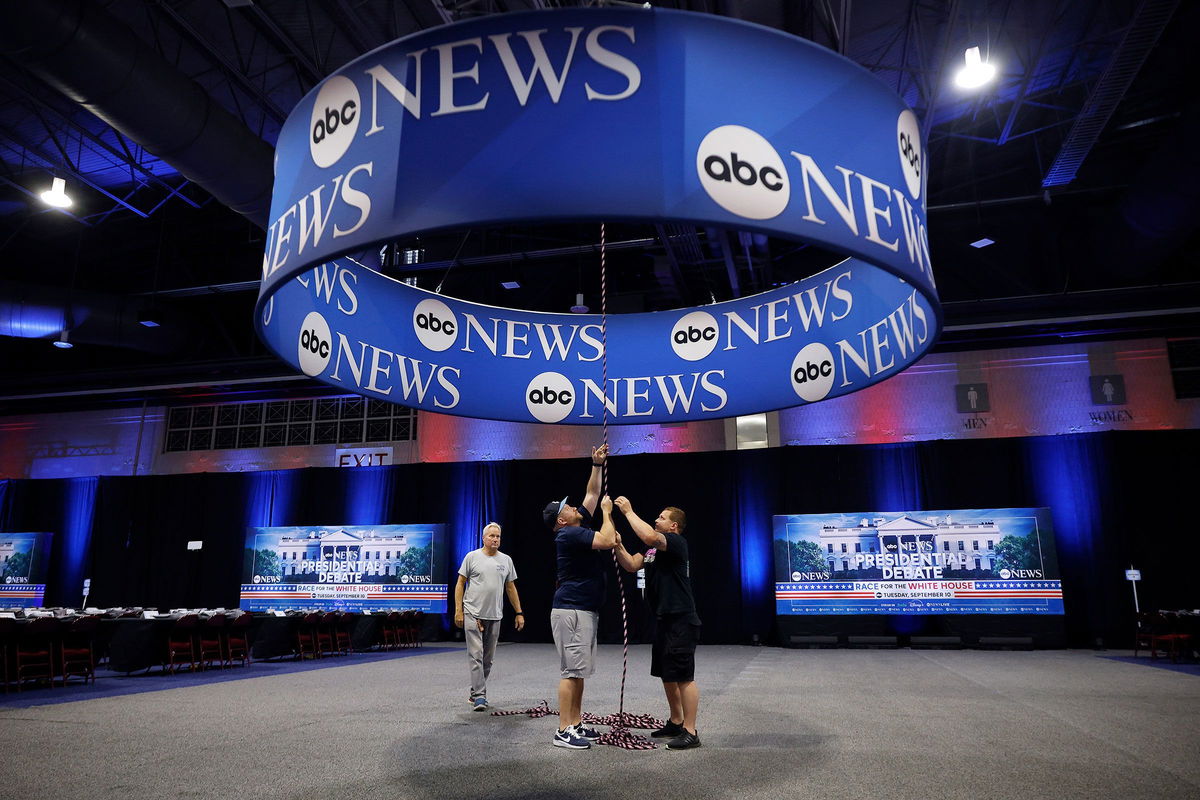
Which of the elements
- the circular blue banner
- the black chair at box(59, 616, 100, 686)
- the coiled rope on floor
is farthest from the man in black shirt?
the black chair at box(59, 616, 100, 686)

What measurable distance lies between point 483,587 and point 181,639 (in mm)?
5205

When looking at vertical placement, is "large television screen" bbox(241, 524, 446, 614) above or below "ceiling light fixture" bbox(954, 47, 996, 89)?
below

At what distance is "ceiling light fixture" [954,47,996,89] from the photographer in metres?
6.66

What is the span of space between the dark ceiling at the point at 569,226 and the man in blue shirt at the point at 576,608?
4634mm

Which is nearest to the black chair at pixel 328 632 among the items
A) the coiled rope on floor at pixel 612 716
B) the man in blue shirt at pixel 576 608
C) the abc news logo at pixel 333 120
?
the coiled rope on floor at pixel 612 716

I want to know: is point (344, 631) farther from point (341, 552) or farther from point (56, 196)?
point (56, 196)

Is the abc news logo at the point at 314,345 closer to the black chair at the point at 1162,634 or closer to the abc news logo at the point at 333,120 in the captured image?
the abc news logo at the point at 333,120

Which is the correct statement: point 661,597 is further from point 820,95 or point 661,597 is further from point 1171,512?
point 1171,512

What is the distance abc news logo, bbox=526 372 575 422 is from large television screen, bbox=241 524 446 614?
10.2 m

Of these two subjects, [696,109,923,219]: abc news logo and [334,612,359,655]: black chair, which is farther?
[334,612,359,655]: black chair

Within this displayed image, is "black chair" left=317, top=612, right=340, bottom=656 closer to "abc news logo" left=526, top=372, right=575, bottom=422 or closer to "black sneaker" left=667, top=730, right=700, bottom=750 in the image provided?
"black sneaker" left=667, top=730, right=700, bottom=750

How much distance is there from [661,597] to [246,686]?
487 cm

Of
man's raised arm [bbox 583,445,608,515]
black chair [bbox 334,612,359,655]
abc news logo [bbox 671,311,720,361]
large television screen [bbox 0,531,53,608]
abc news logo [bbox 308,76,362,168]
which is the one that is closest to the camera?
abc news logo [bbox 308,76,362,168]

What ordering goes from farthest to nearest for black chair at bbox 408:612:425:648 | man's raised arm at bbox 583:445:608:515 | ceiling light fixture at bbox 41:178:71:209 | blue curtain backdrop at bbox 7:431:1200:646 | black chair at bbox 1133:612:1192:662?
black chair at bbox 408:612:425:648, blue curtain backdrop at bbox 7:431:1200:646, black chair at bbox 1133:612:1192:662, ceiling light fixture at bbox 41:178:71:209, man's raised arm at bbox 583:445:608:515
